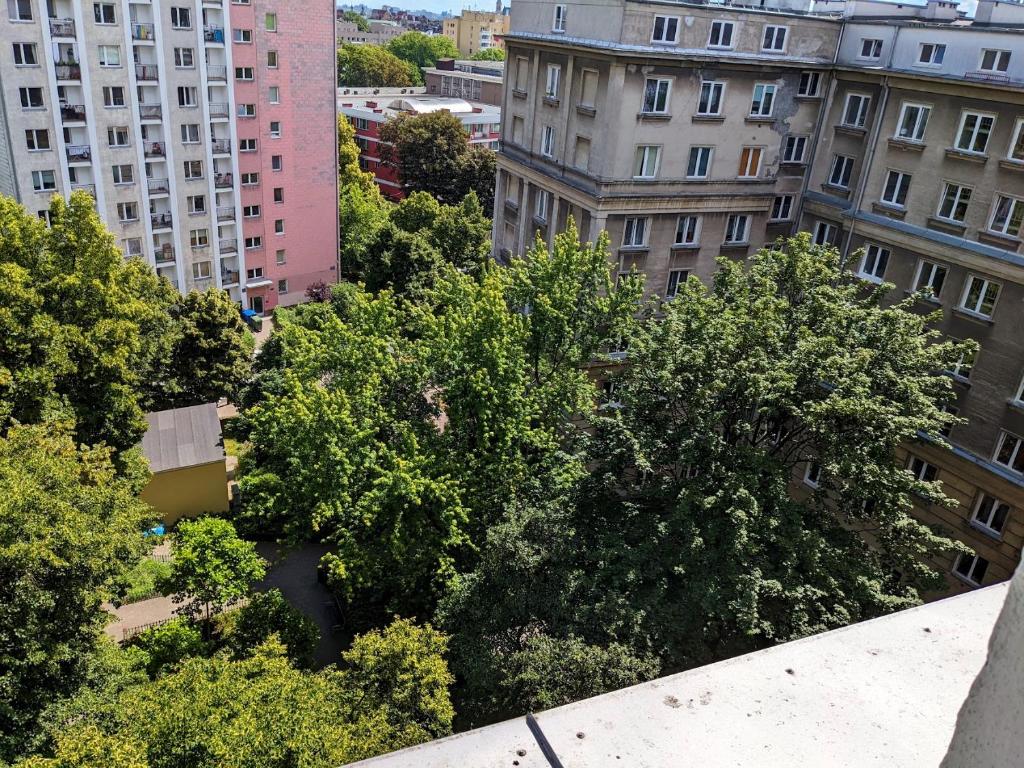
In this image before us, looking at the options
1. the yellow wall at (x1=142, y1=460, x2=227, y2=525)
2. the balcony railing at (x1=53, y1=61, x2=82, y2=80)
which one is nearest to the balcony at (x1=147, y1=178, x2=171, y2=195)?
the balcony railing at (x1=53, y1=61, x2=82, y2=80)

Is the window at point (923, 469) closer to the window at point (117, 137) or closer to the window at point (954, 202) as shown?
the window at point (954, 202)

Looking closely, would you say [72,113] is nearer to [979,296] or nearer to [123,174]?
[123,174]

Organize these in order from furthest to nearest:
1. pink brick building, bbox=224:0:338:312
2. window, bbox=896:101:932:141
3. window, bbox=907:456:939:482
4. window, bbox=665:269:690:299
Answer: pink brick building, bbox=224:0:338:312 → window, bbox=665:269:690:299 → window, bbox=907:456:939:482 → window, bbox=896:101:932:141

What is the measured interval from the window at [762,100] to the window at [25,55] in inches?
1595

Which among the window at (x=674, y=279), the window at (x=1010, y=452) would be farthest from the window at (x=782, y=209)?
the window at (x=1010, y=452)

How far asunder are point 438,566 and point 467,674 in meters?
4.91

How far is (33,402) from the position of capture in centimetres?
2572

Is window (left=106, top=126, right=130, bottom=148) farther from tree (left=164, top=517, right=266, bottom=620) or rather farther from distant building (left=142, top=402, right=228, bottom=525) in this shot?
tree (left=164, top=517, right=266, bottom=620)

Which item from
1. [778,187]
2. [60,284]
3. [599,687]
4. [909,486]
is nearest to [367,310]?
[60,284]

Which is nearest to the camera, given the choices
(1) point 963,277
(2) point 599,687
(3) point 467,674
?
(2) point 599,687

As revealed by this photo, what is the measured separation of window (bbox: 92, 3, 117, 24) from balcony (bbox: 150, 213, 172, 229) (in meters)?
12.0

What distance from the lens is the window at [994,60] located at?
27939mm

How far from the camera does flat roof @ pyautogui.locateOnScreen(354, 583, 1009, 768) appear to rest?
4520 millimetres

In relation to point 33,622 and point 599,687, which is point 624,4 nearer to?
point 599,687
